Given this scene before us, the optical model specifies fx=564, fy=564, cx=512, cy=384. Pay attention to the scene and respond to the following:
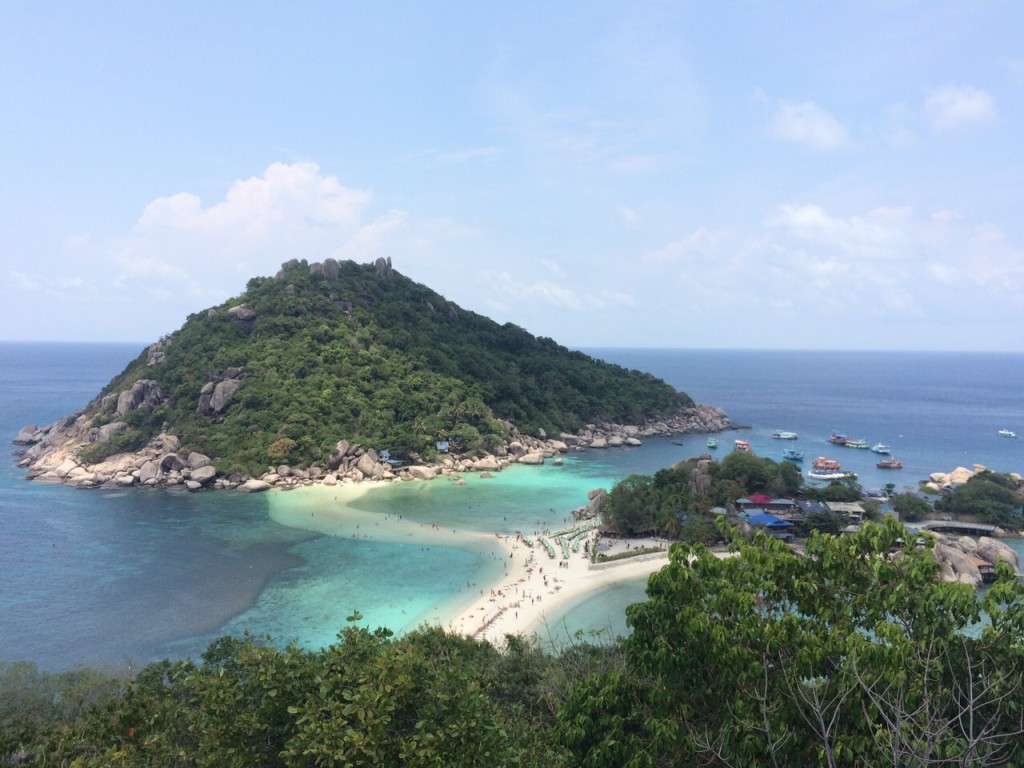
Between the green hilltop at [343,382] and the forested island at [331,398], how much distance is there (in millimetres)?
148

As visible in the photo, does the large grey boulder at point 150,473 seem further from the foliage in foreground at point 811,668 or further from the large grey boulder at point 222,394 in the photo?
the foliage in foreground at point 811,668

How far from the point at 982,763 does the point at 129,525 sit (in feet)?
123

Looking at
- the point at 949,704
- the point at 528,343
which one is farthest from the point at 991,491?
the point at 528,343

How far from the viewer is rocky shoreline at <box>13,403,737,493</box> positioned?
40.2 meters

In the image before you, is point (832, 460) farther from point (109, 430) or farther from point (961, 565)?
point (109, 430)

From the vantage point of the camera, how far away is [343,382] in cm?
5072

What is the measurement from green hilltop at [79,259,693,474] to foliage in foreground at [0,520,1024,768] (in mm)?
36998

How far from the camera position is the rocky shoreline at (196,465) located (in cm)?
4016

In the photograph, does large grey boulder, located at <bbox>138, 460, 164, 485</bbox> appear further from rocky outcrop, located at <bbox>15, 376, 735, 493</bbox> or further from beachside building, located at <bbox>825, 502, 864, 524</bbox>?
beachside building, located at <bbox>825, 502, 864, 524</bbox>

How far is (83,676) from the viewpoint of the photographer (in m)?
12.6

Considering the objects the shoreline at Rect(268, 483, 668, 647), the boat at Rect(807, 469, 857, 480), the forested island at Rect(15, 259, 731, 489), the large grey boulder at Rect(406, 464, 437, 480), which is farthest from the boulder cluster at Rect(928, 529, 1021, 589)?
the large grey boulder at Rect(406, 464, 437, 480)

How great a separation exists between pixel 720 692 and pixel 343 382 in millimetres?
47375

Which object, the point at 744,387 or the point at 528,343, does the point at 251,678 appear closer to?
the point at 528,343

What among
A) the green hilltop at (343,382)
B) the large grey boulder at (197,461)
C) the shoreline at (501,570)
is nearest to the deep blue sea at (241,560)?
the shoreline at (501,570)
